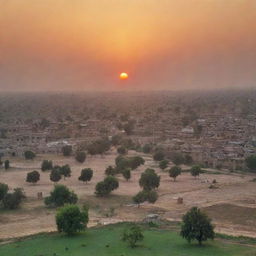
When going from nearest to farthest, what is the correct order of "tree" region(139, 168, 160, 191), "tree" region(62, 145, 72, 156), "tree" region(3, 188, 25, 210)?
"tree" region(3, 188, 25, 210)
"tree" region(139, 168, 160, 191)
"tree" region(62, 145, 72, 156)

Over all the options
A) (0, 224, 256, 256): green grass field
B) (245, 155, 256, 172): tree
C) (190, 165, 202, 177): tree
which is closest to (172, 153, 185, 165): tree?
(245, 155, 256, 172): tree

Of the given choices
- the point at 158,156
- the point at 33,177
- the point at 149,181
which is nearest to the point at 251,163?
the point at 158,156

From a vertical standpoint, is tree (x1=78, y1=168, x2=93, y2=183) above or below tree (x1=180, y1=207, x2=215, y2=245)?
below

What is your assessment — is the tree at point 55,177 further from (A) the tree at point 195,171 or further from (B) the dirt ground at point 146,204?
(A) the tree at point 195,171

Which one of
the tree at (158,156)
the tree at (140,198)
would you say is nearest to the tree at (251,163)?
the tree at (158,156)

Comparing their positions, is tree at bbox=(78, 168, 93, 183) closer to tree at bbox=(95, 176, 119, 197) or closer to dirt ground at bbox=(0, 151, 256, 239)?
dirt ground at bbox=(0, 151, 256, 239)

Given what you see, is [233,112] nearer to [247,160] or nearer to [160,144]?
[160,144]

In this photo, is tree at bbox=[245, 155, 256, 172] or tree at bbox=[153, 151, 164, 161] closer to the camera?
tree at bbox=[245, 155, 256, 172]
